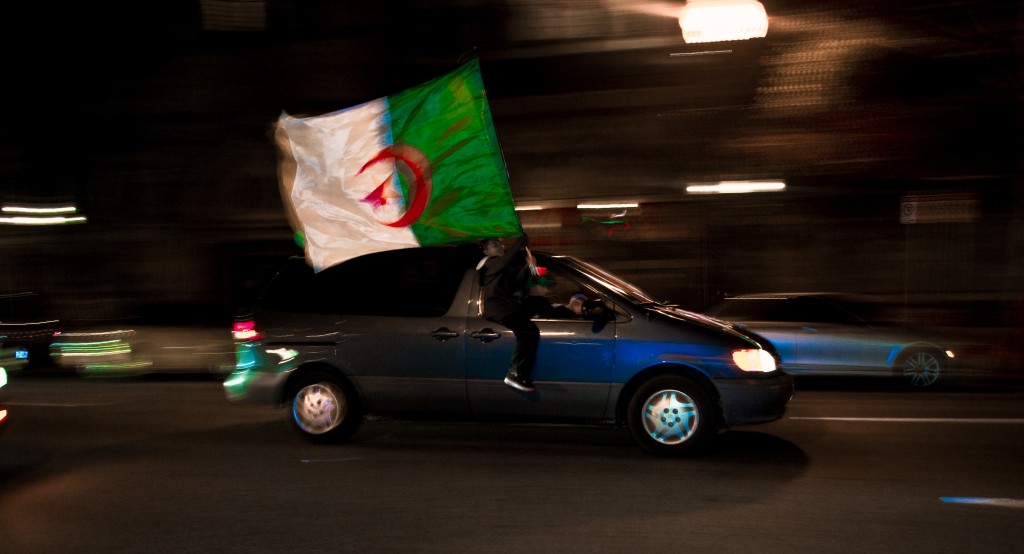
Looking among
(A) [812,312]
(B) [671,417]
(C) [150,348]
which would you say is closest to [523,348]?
(B) [671,417]

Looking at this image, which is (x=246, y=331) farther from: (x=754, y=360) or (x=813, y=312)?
(x=813, y=312)

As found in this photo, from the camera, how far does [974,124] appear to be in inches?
587

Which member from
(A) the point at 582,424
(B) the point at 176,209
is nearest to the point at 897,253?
(A) the point at 582,424

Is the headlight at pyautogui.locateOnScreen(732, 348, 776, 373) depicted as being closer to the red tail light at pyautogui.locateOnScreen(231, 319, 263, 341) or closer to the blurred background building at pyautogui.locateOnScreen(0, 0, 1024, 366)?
the red tail light at pyautogui.locateOnScreen(231, 319, 263, 341)

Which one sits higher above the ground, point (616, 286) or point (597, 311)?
point (616, 286)

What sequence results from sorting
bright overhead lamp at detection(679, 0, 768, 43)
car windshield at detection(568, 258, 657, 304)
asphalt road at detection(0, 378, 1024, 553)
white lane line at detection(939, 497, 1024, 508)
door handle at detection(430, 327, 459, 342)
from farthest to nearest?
bright overhead lamp at detection(679, 0, 768, 43)
door handle at detection(430, 327, 459, 342)
car windshield at detection(568, 258, 657, 304)
white lane line at detection(939, 497, 1024, 508)
asphalt road at detection(0, 378, 1024, 553)

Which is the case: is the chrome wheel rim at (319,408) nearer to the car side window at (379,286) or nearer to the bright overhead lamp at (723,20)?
the car side window at (379,286)

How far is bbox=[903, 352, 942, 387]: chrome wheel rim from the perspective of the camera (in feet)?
37.5

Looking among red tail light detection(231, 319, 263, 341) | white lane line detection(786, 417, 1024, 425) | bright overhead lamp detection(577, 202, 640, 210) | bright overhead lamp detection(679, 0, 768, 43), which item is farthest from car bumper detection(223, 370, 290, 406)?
bright overhead lamp detection(679, 0, 768, 43)

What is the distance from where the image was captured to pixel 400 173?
7367mm

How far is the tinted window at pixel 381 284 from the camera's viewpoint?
8.07 m

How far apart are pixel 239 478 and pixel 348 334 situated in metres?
1.62

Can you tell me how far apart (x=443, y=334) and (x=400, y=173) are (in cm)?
144

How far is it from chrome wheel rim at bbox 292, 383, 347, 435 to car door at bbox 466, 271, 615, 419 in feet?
4.13
